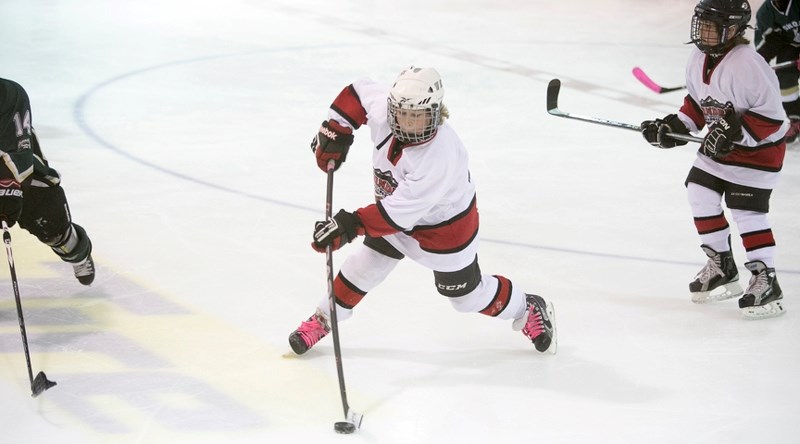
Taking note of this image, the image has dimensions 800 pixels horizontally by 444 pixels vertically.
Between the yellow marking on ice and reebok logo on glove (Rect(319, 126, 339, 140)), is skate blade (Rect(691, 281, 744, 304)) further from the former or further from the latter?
reebok logo on glove (Rect(319, 126, 339, 140))

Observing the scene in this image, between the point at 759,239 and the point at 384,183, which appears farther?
the point at 759,239

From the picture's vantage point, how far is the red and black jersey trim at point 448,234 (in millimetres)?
2924

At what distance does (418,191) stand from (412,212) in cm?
6

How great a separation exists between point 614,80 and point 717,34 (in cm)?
379

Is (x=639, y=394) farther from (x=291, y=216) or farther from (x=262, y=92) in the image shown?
(x=262, y=92)

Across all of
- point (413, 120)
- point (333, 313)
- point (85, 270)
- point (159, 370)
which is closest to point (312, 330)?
point (333, 313)

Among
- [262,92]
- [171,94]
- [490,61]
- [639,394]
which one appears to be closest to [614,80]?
[490,61]

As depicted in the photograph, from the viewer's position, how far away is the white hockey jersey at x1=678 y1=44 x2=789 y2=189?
130 inches

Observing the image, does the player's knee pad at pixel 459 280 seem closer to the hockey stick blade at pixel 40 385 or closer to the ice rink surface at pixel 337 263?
the ice rink surface at pixel 337 263

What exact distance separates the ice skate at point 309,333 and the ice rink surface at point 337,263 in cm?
5

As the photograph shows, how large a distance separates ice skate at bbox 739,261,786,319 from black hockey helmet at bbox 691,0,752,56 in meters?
0.74

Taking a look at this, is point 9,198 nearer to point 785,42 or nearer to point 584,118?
point 584,118

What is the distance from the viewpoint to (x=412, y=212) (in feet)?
8.96

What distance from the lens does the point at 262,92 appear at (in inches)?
257
